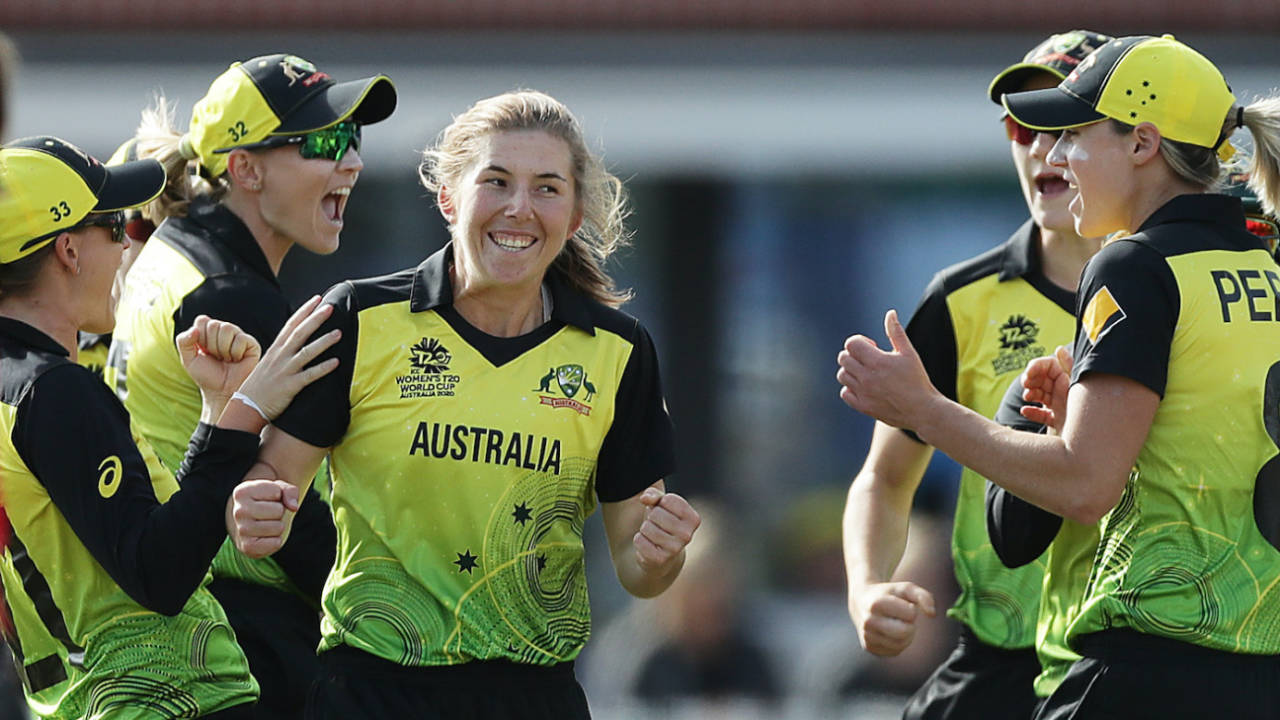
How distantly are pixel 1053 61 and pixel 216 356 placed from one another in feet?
7.02

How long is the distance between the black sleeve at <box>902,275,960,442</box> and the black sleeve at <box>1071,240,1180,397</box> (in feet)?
3.62

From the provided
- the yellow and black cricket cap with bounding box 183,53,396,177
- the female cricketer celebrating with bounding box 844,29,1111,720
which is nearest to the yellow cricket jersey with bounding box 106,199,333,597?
the yellow and black cricket cap with bounding box 183,53,396,177

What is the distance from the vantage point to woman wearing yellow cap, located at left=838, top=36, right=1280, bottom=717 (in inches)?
117

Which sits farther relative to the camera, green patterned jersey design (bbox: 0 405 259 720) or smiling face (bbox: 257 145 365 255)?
smiling face (bbox: 257 145 365 255)

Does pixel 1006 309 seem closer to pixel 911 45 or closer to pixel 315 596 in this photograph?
pixel 315 596

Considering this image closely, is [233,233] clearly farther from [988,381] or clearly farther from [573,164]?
[988,381]

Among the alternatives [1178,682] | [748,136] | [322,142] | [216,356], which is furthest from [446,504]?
[748,136]

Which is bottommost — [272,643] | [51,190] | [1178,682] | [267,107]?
[272,643]

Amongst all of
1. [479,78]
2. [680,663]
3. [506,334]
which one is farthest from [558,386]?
[479,78]

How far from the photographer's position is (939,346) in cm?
416

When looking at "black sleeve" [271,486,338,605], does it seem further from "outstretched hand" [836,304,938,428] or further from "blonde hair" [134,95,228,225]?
"outstretched hand" [836,304,938,428]

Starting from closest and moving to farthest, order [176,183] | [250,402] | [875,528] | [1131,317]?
[1131,317], [250,402], [875,528], [176,183]

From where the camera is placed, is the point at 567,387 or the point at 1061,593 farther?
the point at 1061,593

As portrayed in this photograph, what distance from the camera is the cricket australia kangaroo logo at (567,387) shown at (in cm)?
336
